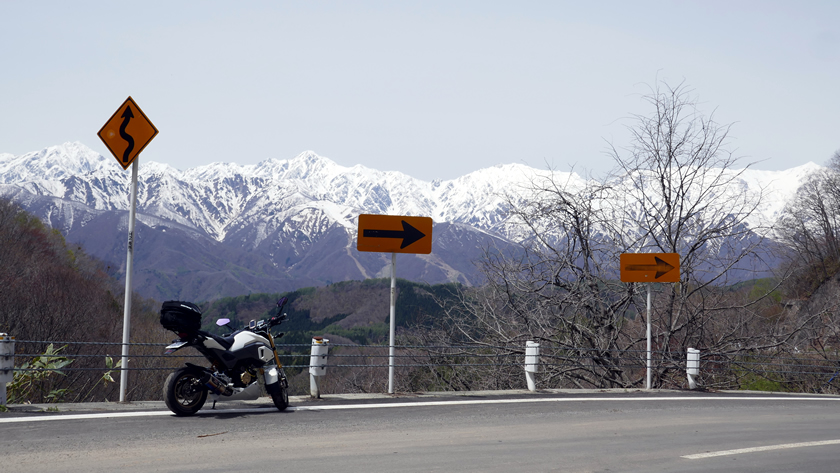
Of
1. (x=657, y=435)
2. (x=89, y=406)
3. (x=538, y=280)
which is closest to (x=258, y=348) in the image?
(x=89, y=406)

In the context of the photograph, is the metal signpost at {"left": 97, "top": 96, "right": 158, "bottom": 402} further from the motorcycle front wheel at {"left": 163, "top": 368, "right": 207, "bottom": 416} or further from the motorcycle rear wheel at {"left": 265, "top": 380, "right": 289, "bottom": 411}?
the motorcycle rear wheel at {"left": 265, "top": 380, "right": 289, "bottom": 411}

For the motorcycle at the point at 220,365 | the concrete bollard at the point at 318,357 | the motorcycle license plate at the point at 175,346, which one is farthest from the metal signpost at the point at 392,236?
the motorcycle license plate at the point at 175,346

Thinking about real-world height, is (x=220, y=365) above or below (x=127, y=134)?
below

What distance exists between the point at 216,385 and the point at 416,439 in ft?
8.67

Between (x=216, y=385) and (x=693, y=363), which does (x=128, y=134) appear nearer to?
(x=216, y=385)

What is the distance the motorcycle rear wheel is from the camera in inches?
354

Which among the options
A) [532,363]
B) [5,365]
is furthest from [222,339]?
[532,363]

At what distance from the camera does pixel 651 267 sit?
14.5 meters

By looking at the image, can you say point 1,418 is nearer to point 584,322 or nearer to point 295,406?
point 295,406

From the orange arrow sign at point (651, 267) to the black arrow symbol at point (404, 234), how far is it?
5.20m

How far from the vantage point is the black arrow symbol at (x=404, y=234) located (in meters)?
11.6

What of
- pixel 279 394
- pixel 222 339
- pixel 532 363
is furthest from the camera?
pixel 532 363

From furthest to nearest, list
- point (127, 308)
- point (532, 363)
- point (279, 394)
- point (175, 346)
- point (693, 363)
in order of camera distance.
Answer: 1. point (693, 363)
2. point (532, 363)
3. point (127, 308)
4. point (279, 394)
5. point (175, 346)

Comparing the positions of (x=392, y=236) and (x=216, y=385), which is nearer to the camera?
(x=216, y=385)
